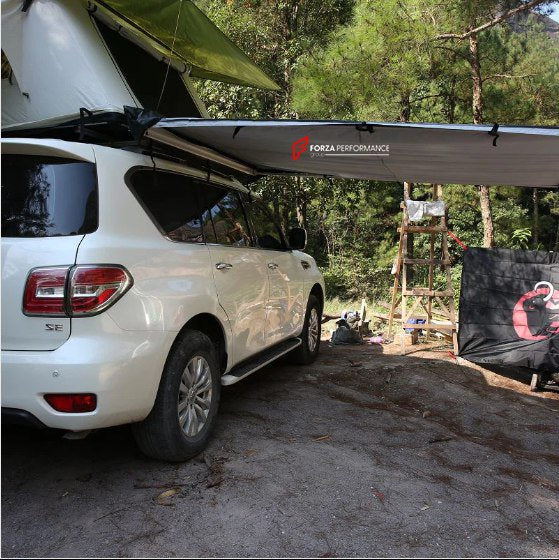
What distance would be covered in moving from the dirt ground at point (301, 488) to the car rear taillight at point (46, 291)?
1.05 metres

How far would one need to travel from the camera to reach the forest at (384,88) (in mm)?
9305

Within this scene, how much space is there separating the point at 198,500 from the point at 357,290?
1477cm

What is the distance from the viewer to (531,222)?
1892 centimetres

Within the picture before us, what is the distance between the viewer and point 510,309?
21.0ft

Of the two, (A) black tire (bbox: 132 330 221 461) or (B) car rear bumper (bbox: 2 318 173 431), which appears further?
(A) black tire (bbox: 132 330 221 461)

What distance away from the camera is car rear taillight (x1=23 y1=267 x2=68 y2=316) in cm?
258

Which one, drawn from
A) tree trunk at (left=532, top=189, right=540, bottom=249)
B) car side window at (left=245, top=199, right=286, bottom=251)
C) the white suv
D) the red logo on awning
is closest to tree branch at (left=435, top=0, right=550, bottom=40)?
car side window at (left=245, top=199, right=286, bottom=251)

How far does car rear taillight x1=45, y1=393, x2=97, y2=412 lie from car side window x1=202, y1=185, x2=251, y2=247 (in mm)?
1515

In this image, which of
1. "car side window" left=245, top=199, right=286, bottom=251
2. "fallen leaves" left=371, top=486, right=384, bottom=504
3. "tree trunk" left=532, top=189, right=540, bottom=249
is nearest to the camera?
"fallen leaves" left=371, top=486, right=384, bottom=504

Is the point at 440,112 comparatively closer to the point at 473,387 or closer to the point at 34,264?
the point at 473,387

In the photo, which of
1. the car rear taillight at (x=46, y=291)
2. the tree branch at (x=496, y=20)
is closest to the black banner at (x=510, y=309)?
the tree branch at (x=496, y=20)

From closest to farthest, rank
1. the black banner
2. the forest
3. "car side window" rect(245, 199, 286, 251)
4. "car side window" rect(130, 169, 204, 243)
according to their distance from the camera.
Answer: "car side window" rect(130, 169, 204, 243) → "car side window" rect(245, 199, 286, 251) → the black banner → the forest

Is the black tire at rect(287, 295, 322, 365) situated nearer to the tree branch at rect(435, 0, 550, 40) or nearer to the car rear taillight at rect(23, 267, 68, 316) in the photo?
the car rear taillight at rect(23, 267, 68, 316)

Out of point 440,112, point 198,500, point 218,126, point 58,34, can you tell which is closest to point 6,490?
point 198,500
